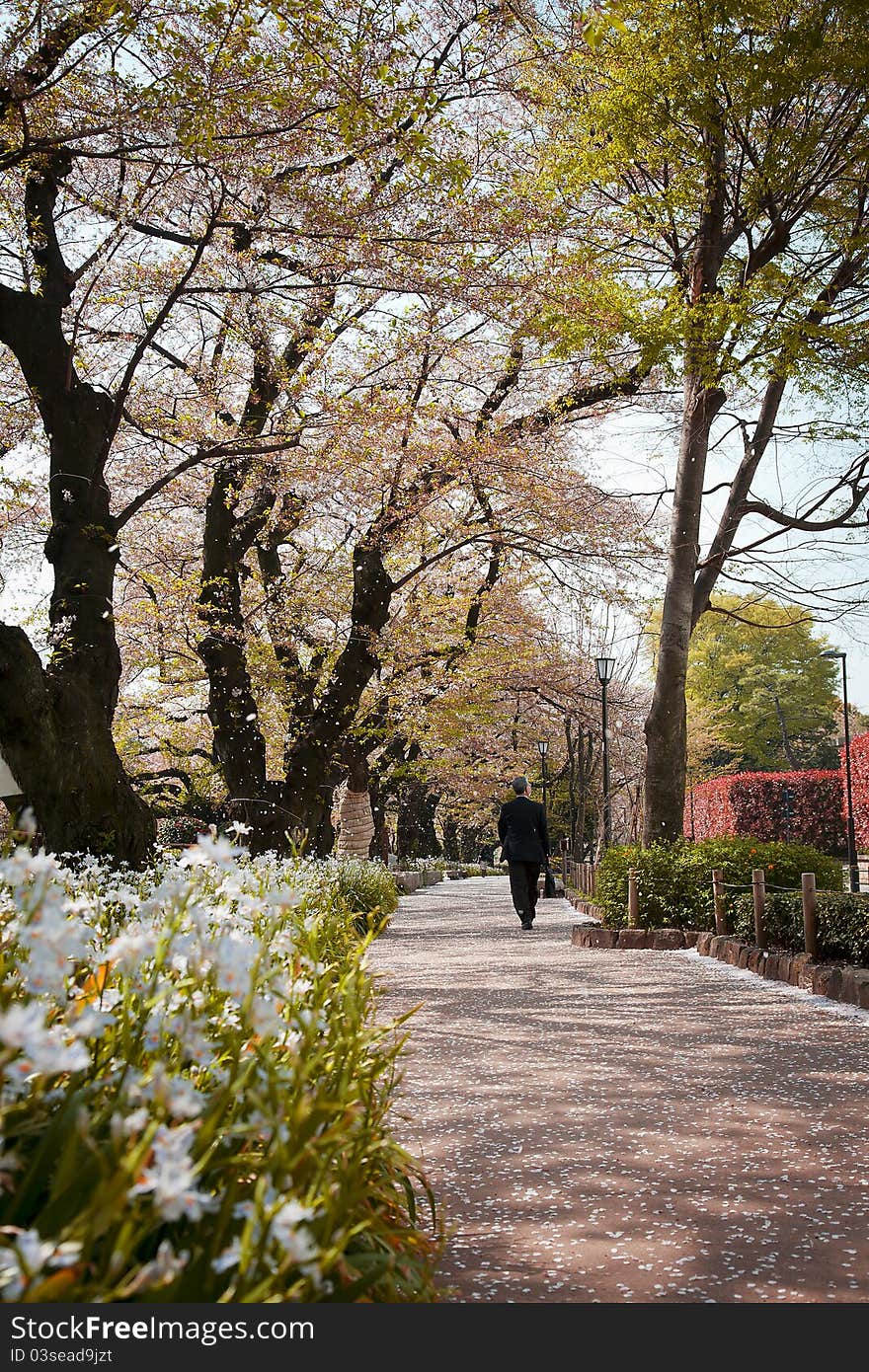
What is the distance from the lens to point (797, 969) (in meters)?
8.44

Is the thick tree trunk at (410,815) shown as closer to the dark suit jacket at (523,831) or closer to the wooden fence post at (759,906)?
the dark suit jacket at (523,831)

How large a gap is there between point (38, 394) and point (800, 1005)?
7.25 m

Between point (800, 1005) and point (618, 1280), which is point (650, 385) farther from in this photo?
point (618, 1280)

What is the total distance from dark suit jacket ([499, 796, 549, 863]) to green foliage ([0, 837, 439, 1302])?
466 inches

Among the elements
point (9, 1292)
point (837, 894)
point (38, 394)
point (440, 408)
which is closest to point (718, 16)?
point (440, 408)

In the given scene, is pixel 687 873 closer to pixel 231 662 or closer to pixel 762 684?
pixel 231 662

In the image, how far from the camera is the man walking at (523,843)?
48.2 feet

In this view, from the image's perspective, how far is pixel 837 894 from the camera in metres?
8.73

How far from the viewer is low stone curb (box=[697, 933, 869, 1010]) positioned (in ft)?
24.1

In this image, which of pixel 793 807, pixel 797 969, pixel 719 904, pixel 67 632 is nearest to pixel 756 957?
pixel 797 969

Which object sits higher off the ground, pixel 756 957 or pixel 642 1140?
pixel 756 957

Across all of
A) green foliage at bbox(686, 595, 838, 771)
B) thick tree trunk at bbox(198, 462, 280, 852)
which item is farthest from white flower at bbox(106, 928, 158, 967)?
green foliage at bbox(686, 595, 838, 771)

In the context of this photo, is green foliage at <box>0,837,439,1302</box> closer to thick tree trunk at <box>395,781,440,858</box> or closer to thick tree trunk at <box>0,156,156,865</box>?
thick tree trunk at <box>0,156,156,865</box>

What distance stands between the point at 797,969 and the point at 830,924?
1.48ft
